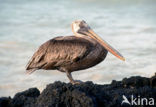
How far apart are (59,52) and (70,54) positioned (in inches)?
16.1

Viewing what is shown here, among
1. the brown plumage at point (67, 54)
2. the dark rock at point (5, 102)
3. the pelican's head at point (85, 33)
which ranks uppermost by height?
the pelican's head at point (85, 33)

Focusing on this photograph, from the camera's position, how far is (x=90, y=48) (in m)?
12.4

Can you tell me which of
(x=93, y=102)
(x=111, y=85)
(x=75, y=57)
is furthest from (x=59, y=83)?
(x=111, y=85)

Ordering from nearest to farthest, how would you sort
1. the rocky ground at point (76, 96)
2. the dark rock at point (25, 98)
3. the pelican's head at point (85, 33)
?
the rocky ground at point (76, 96)
the dark rock at point (25, 98)
the pelican's head at point (85, 33)

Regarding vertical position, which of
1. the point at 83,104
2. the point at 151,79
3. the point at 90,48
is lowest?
the point at 83,104

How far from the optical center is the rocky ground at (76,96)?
980cm

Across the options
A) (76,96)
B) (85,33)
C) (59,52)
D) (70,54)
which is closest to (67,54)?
(70,54)

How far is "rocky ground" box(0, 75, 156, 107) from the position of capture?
9.80 metres

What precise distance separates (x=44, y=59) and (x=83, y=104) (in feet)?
11.7

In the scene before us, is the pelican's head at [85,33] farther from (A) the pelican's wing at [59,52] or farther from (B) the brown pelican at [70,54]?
(A) the pelican's wing at [59,52]

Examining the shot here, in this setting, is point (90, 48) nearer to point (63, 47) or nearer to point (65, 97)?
point (63, 47)

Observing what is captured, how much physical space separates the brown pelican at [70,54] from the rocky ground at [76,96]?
3.22ft

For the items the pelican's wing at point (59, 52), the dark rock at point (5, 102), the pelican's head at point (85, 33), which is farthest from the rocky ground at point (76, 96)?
the pelican's head at point (85, 33)

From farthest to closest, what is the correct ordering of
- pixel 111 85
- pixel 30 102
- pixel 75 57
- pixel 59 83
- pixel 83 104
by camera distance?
pixel 111 85, pixel 75 57, pixel 30 102, pixel 59 83, pixel 83 104
